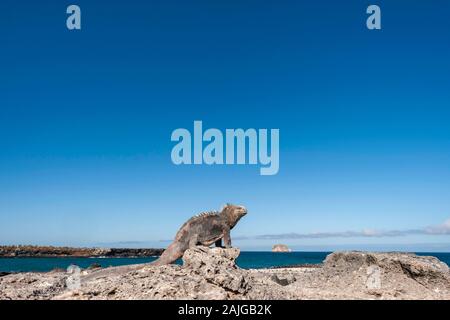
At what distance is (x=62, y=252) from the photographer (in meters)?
115

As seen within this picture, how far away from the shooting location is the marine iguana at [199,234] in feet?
58.1

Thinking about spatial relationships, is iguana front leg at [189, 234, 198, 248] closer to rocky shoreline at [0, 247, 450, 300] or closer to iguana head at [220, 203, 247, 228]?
iguana head at [220, 203, 247, 228]

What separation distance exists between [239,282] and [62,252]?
115 m

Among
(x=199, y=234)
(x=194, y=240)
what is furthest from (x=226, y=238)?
(x=194, y=240)

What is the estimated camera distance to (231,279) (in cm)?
962

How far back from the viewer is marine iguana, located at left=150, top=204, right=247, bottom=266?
17703mm

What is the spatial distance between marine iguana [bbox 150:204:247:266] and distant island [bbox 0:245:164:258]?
100 meters

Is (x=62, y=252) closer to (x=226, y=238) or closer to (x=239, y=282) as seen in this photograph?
(x=226, y=238)

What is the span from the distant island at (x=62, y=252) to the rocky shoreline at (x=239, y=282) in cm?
10360

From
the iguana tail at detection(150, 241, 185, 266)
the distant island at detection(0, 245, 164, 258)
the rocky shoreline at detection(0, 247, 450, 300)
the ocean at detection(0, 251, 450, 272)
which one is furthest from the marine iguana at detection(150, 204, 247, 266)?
the distant island at detection(0, 245, 164, 258)
